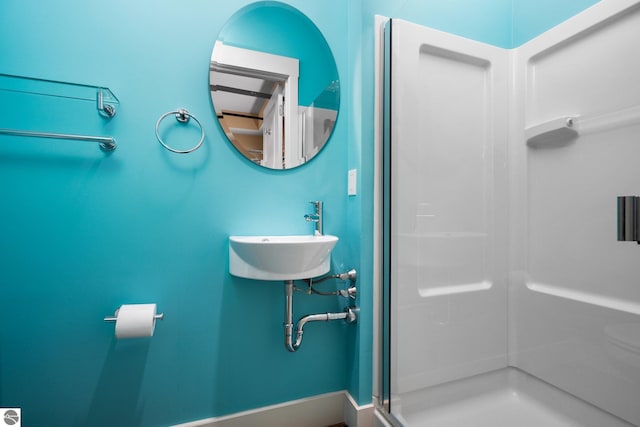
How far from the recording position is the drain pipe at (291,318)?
121cm

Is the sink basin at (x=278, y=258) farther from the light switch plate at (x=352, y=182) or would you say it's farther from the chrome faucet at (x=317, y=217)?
the light switch plate at (x=352, y=182)

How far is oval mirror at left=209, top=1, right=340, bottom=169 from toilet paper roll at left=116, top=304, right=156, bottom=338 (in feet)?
2.33

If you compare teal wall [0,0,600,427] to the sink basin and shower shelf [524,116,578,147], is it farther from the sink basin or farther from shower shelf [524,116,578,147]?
shower shelf [524,116,578,147]

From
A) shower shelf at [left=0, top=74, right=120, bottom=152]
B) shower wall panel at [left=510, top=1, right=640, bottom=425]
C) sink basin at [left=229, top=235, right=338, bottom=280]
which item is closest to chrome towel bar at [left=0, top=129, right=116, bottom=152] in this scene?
shower shelf at [left=0, top=74, right=120, bottom=152]

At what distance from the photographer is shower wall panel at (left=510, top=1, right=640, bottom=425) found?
101 cm

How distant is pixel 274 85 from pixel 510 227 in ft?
4.18

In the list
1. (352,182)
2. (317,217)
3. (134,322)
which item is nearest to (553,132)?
(352,182)

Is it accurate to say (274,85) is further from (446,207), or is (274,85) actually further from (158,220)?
(446,207)

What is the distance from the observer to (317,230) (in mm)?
1318

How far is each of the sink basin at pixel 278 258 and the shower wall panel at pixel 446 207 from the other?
1.10ft

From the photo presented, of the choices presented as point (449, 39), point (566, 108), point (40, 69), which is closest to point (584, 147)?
point (566, 108)

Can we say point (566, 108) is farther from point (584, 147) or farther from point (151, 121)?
point (151, 121)

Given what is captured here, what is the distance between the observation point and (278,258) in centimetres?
105

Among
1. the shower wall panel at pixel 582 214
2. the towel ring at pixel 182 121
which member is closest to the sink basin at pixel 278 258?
the towel ring at pixel 182 121
